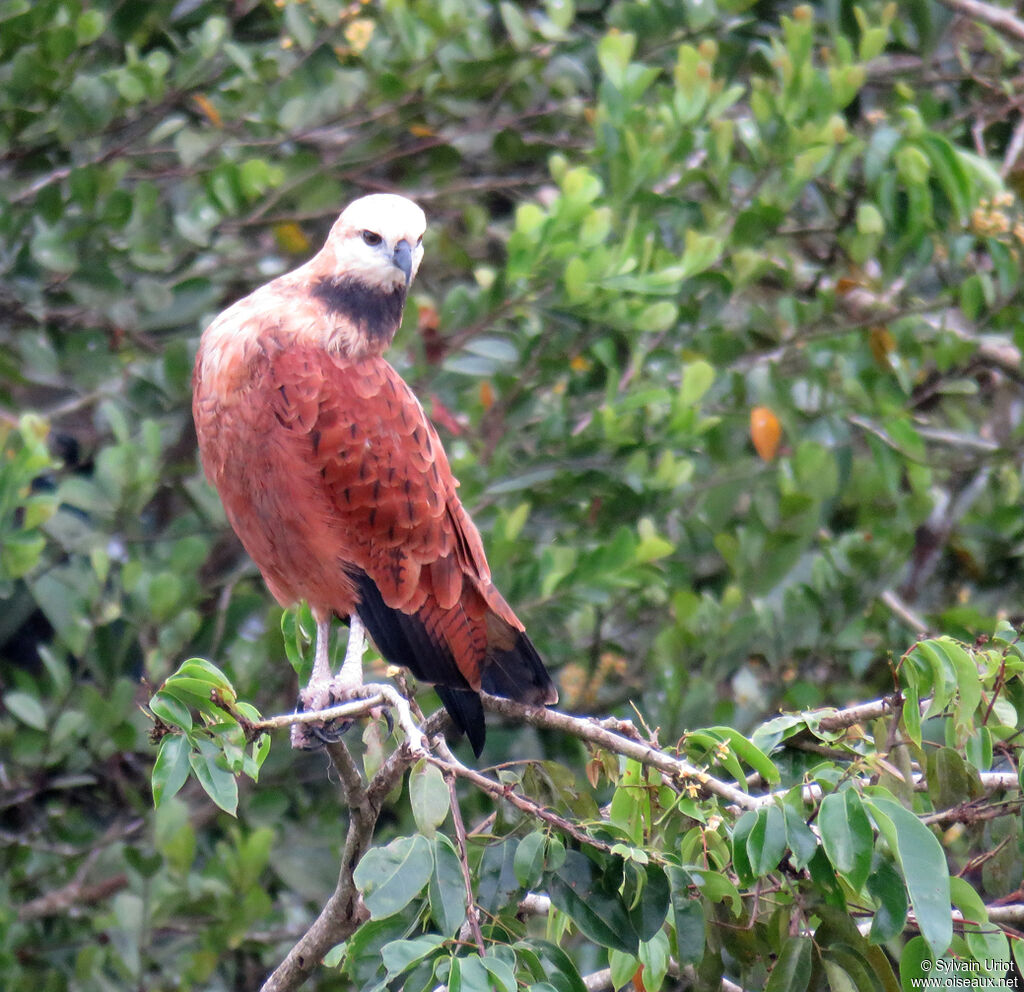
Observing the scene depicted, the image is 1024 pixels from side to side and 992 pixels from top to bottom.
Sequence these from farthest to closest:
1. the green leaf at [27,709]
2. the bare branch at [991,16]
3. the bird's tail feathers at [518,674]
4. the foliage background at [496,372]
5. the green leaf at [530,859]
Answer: the bare branch at [991,16]
the foliage background at [496,372]
the green leaf at [27,709]
the bird's tail feathers at [518,674]
the green leaf at [530,859]

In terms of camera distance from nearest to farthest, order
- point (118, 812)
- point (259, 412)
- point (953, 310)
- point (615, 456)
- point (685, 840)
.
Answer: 1. point (685, 840)
2. point (259, 412)
3. point (615, 456)
4. point (118, 812)
5. point (953, 310)

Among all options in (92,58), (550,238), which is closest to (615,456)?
(550,238)

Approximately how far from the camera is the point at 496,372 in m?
3.96

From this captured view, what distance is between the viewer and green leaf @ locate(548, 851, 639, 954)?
1.97m

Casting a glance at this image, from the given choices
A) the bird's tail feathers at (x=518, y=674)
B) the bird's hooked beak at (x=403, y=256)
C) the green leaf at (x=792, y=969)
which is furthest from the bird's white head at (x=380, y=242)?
the green leaf at (x=792, y=969)

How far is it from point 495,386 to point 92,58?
73.8 inches

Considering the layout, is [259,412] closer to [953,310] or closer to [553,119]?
[553,119]

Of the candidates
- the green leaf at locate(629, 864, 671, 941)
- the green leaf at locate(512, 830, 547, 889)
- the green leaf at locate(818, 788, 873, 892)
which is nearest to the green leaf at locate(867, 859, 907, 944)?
the green leaf at locate(818, 788, 873, 892)

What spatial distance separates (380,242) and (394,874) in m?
1.84

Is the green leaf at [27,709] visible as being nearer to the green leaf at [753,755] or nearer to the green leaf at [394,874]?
the green leaf at [394,874]

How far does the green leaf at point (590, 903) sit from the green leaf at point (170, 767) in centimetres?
62

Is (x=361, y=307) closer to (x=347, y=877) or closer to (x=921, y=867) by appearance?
(x=347, y=877)

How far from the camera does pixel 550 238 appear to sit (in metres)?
3.69

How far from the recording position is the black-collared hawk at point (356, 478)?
9.70 ft
